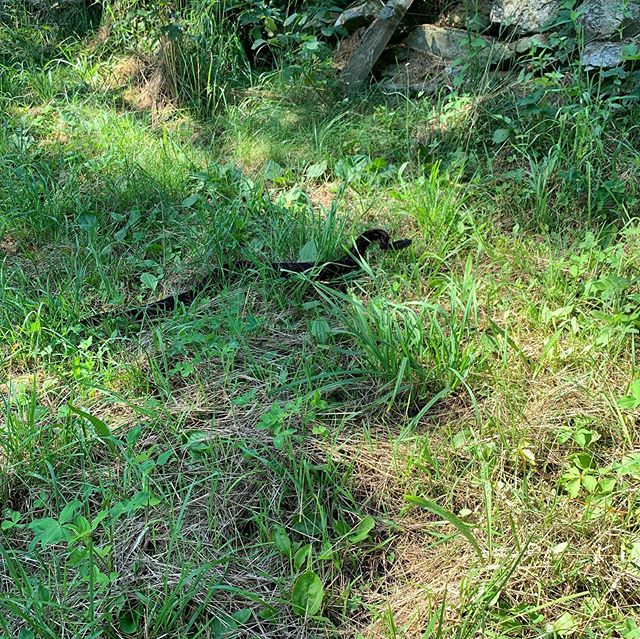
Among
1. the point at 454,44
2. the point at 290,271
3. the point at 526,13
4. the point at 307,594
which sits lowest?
the point at 307,594

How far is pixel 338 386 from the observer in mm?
2164

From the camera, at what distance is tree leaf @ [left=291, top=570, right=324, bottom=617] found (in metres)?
1.60

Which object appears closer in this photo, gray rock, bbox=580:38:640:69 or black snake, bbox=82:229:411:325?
black snake, bbox=82:229:411:325

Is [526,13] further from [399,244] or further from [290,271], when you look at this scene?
[290,271]

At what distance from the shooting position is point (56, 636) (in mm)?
1529

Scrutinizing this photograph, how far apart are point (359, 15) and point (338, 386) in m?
2.91

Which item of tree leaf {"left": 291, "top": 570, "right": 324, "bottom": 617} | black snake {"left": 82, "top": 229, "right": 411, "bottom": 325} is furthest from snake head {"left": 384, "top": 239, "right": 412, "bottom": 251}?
tree leaf {"left": 291, "top": 570, "right": 324, "bottom": 617}

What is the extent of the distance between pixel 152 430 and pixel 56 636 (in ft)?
2.21

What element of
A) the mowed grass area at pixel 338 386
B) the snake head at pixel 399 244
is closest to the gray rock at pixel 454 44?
the mowed grass area at pixel 338 386

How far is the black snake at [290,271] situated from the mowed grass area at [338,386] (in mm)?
55

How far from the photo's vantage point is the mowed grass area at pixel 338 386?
164cm

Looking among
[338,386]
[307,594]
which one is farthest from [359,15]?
[307,594]

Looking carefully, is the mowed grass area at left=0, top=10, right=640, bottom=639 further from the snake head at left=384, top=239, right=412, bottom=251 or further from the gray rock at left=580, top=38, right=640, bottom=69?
the gray rock at left=580, top=38, right=640, bottom=69

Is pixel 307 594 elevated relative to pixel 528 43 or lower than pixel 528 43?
lower
